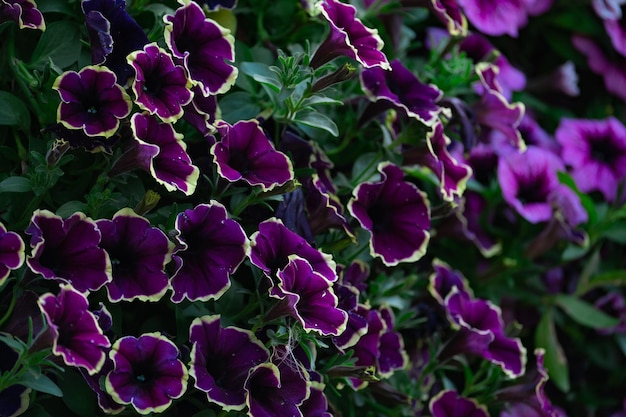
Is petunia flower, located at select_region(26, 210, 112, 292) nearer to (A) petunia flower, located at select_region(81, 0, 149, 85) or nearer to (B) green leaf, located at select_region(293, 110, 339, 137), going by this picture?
(A) petunia flower, located at select_region(81, 0, 149, 85)

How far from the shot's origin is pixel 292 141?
108cm

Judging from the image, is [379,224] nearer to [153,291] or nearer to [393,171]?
[393,171]

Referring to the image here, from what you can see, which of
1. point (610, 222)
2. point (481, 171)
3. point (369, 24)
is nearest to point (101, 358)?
point (369, 24)

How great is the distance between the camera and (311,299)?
901 mm

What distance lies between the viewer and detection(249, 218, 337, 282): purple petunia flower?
0.93 m

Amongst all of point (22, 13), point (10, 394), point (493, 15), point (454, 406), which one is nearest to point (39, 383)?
point (10, 394)

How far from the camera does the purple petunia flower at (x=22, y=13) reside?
3.00ft

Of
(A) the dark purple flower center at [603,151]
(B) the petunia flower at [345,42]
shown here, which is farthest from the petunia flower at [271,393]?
(A) the dark purple flower center at [603,151]

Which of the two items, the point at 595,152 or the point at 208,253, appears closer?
the point at 208,253

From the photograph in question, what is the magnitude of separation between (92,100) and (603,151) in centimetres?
110

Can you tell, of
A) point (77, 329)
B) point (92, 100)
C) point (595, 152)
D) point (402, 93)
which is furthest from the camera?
point (595, 152)

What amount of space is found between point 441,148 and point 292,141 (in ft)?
0.66

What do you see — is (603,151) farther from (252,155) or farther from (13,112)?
→ (13,112)

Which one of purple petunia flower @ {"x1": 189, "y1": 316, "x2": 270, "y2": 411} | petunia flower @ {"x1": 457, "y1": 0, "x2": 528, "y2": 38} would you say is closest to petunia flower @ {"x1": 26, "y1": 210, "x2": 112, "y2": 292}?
purple petunia flower @ {"x1": 189, "y1": 316, "x2": 270, "y2": 411}
